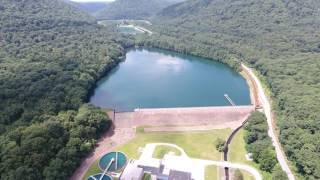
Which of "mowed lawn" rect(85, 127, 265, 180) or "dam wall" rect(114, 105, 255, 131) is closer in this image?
"mowed lawn" rect(85, 127, 265, 180)

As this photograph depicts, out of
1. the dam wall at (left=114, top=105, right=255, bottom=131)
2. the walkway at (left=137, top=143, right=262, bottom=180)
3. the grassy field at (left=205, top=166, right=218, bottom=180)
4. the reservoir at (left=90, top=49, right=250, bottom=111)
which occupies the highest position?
the reservoir at (left=90, top=49, right=250, bottom=111)

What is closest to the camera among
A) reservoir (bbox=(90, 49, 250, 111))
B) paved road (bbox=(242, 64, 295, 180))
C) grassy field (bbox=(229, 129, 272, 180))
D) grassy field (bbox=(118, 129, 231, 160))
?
grassy field (bbox=(229, 129, 272, 180))

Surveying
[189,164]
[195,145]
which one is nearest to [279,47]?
[195,145]

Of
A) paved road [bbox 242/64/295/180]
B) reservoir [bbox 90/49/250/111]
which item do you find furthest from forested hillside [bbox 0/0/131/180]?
paved road [bbox 242/64/295/180]

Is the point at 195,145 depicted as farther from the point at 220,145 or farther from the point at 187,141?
the point at 220,145

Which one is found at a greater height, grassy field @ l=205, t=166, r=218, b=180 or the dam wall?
the dam wall

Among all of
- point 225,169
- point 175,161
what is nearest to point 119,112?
point 175,161

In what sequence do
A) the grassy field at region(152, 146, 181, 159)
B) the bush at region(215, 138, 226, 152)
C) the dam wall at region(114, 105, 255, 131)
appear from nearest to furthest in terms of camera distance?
the grassy field at region(152, 146, 181, 159), the bush at region(215, 138, 226, 152), the dam wall at region(114, 105, 255, 131)

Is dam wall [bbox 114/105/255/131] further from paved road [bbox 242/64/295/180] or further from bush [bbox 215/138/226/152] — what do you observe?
bush [bbox 215/138/226/152]
